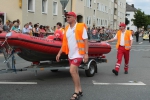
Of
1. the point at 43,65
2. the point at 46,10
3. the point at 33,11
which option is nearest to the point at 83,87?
the point at 43,65

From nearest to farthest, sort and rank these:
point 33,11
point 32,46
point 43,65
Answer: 1. point 32,46
2. point 43,65
3. point 33,11

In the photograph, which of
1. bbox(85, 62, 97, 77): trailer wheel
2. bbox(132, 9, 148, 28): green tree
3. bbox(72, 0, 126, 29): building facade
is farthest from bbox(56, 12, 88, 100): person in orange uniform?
bbox(132, 9, 148, 28): green tree

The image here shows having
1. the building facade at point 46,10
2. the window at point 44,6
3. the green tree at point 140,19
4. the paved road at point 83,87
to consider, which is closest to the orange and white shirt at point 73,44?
the paved road at point 83,87

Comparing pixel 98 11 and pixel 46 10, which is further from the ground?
pixel 98 11

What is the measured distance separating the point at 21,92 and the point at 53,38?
2.58 meters

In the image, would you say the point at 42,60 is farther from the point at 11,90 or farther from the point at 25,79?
the point at 11,90

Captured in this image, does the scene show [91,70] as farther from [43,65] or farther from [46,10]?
[46,10]

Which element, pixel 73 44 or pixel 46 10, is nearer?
pixel 73 44

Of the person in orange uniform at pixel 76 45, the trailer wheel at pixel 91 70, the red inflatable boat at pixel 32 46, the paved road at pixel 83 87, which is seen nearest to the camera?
the person in orange uniform at pixel 76 45

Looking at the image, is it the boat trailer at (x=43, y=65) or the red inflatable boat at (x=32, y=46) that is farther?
the boat trailer at (x=43, y=65)

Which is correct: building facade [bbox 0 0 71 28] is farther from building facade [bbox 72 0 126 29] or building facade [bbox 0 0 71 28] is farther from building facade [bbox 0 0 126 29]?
building facade [bbox 72 0 126 29]

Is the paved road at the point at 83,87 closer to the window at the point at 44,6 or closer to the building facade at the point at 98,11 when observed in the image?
the window at the point at 44,6

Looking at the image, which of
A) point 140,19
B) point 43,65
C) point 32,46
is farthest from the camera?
point 140,19

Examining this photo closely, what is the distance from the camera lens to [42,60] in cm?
845
